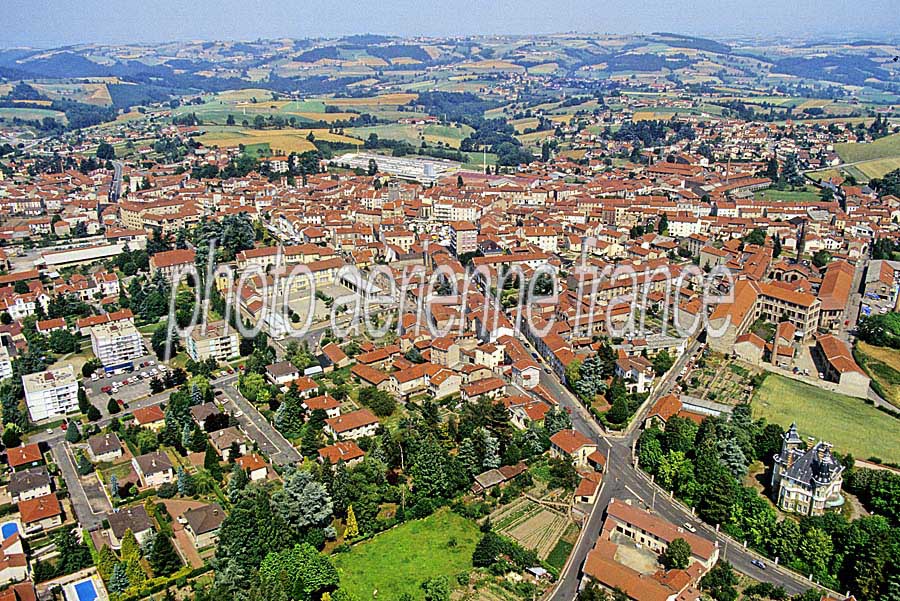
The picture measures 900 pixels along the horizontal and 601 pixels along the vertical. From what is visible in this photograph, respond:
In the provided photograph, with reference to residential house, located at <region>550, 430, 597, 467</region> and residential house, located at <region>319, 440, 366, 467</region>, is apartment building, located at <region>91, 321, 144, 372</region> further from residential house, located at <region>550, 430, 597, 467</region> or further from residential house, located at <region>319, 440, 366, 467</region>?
residential house, located at <region>550, 430, 597, 467</region>

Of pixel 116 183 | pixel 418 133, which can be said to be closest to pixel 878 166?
pixel 418 133

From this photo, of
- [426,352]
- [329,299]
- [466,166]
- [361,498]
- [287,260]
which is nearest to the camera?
[361,498]

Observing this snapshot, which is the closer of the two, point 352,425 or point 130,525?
point 130,525

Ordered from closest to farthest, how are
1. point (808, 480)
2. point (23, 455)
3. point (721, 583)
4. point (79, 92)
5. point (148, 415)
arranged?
point (721, 583), point (808, 480), point (23, 455), point (148, 415), point (79, 92)

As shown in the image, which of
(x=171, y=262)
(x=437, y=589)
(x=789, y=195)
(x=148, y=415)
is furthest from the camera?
(x=789, y=195)

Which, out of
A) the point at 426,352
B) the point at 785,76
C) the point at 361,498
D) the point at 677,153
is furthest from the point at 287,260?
the point at 785,76

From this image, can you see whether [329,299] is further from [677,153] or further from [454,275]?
[677,153]

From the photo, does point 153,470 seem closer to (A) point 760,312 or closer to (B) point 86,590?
(B) point 86,590

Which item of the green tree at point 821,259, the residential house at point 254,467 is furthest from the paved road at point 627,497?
the green tree at point 821,259
